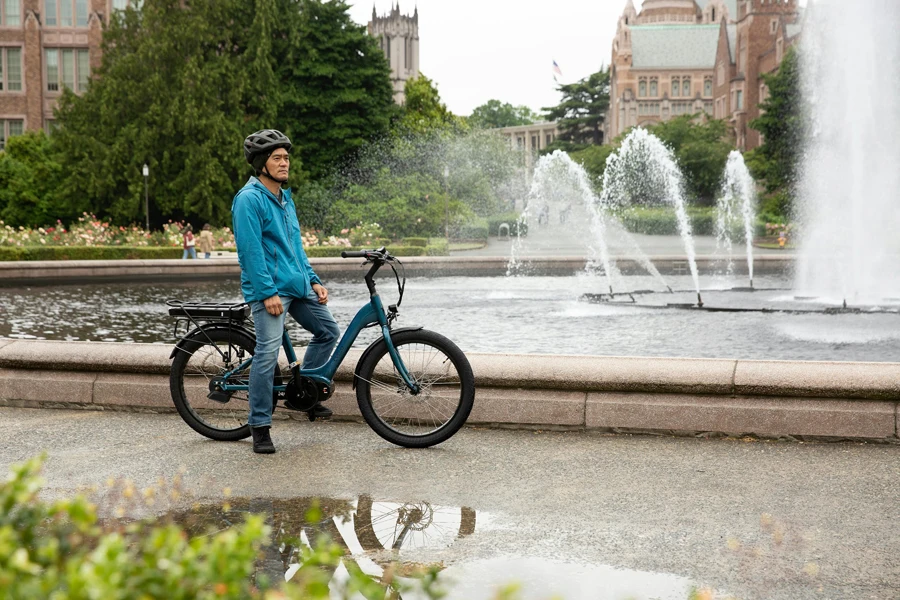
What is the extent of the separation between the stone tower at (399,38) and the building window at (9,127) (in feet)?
243

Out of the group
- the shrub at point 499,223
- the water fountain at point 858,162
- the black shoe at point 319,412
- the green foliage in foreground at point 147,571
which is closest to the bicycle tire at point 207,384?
the black shoe at point 319,412

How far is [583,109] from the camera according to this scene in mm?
109500

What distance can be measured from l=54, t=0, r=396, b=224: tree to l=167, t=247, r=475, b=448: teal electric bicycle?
31.5 metres

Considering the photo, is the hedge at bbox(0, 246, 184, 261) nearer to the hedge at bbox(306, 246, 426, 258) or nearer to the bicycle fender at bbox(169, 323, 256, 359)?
the hedge at bbox(306, 246, 426, 258)

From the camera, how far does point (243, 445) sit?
5.99 meters

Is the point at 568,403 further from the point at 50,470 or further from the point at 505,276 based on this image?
the point at 505,276

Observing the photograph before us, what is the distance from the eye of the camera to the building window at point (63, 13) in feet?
169

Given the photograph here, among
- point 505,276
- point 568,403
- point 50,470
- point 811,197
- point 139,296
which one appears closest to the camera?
point 50,470

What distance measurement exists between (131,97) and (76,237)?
351 inches

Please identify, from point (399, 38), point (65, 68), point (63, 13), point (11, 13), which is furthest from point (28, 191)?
point (399, 38)

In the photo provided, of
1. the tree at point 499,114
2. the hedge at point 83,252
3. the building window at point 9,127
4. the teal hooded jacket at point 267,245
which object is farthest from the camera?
the tree at point 499,114

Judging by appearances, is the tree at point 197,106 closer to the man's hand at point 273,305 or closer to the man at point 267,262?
the man at point 267,262

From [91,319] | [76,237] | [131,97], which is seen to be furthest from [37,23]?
[91,319]

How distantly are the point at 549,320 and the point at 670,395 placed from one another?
820 cm
